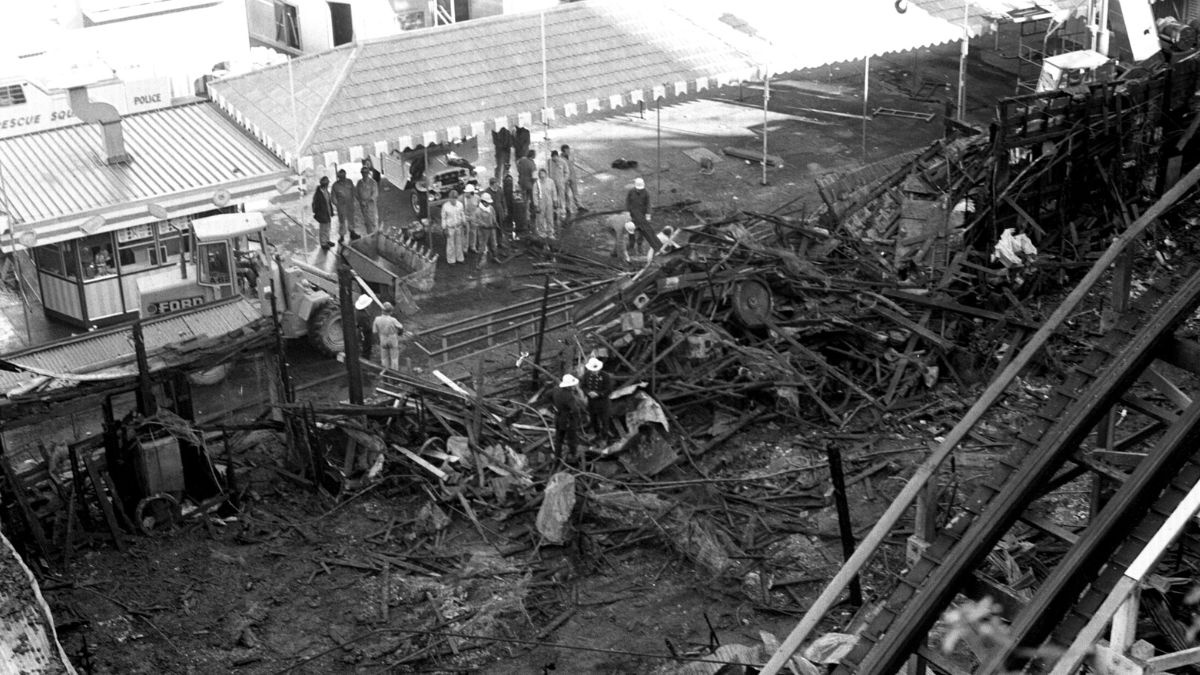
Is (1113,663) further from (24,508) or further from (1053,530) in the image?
(24,508)

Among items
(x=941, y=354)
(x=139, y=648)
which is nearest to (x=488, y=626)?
(x=139, y=648)

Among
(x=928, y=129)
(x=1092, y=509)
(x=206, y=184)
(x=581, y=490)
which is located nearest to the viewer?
(x=1092, y=509)

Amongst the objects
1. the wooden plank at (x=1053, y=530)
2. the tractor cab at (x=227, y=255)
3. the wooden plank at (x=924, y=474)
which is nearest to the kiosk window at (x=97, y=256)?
the tractor cab at (x=227, y=255)

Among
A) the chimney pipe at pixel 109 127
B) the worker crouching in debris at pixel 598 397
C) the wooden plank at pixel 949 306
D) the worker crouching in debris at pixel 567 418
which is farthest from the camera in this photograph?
the chimney pipe at pixel 109 127

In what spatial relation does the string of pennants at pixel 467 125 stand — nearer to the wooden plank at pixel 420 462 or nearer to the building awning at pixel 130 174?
the building awning at pixel 130 174

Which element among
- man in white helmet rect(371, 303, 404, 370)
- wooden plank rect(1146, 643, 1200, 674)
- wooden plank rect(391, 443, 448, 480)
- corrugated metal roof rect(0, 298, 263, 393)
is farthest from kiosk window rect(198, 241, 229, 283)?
wooden plank rect(1146, 643, 1200, 674)

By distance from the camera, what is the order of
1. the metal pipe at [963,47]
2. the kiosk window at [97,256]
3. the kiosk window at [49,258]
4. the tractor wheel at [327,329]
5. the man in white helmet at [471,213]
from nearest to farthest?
the tractor wheel at [327,329] → the kiosk window at [97,256] → the kiosk window at [49,258] → the man in white helmet at [471,213] → the metal pipe at [963,47]

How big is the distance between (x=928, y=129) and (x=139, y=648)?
72.2 feet

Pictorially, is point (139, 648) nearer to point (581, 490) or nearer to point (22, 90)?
point (581, 490)

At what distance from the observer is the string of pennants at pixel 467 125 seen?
2533 centimetres

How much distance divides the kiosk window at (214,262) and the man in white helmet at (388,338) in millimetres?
2555

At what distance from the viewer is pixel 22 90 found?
27.3 m

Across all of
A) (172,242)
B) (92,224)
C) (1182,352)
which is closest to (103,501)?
A: (92,224)

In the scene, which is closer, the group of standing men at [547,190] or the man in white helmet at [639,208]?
the man in white helmet at [639,208]
